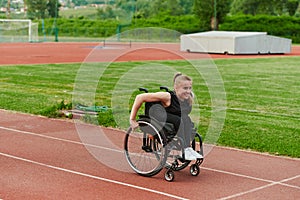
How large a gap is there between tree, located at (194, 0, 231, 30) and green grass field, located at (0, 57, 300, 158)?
38012mm

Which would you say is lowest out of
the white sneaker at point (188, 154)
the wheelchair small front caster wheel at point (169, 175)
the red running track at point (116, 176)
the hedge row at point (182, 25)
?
the hedge row at point (182, 25)

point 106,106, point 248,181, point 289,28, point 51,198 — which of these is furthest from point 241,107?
point 289,28

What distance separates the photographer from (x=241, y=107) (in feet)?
47.4

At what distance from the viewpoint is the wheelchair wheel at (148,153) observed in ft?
25.5

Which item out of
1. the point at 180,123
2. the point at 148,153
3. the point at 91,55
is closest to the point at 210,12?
the point at 91,55

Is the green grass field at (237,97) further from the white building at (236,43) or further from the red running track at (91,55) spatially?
the white building at (236,43)

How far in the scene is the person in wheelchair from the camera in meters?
7.81

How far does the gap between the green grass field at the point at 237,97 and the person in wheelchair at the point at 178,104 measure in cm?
231

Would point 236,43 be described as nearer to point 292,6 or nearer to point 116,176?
point 116,176

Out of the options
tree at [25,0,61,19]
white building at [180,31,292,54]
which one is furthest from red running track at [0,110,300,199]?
tree at [25,0,61,19]

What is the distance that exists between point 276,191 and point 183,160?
1151 mm

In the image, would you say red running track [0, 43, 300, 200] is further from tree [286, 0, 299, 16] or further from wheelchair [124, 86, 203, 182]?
tree [286, 0, 299, 16]

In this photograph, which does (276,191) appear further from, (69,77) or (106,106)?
(69,77)

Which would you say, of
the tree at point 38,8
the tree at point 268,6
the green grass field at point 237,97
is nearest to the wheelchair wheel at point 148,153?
the green grass field at point 237,97
